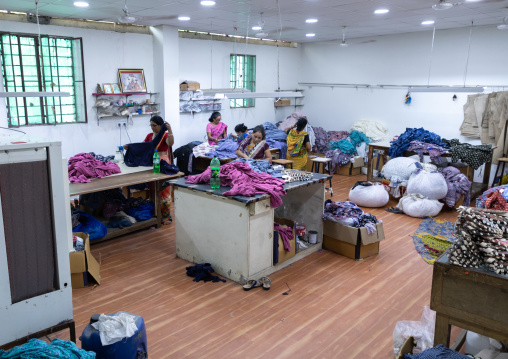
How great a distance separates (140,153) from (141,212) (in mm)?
891

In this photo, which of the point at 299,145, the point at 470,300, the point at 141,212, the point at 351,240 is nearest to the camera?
the point at 470,300

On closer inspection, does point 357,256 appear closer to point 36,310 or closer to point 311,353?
Answer: point 311,353

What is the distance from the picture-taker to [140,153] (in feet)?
20.6

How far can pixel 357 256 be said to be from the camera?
513cm

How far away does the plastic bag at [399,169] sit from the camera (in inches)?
299

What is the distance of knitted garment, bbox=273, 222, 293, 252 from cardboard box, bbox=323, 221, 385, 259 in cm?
65

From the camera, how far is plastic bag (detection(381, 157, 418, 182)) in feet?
25.0

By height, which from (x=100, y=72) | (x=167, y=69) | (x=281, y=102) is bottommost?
(x=281, y=102)

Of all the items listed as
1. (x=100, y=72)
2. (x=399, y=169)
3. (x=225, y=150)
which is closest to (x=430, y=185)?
(x=399, y=169)

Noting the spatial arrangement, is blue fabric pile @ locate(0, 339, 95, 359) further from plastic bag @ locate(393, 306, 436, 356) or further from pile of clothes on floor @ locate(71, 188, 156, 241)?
pile of clothes on floor @ locate(71, 188, 156, 241)

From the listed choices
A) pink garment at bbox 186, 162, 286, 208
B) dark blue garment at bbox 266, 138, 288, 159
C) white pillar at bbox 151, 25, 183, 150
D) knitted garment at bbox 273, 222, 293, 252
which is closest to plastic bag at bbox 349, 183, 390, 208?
dark blue garment at bbox 266, 138, 288, 159

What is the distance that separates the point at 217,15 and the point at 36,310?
6.16m

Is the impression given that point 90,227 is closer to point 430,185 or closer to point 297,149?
point 297,149

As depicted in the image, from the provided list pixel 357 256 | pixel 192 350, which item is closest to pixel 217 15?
pixel 357 256
